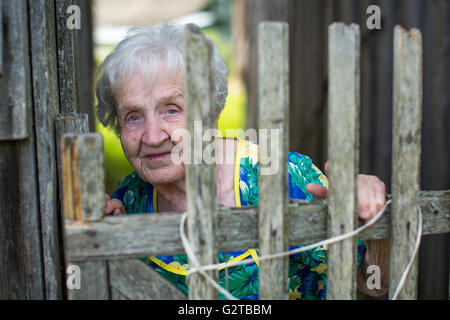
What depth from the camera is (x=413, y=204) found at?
1313 millimetres

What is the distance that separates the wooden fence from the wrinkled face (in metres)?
0.52

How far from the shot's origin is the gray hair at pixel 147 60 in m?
1.68

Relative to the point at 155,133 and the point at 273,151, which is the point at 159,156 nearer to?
the point at 155,133

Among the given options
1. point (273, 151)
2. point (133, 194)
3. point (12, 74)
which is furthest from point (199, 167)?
point (133, 194)

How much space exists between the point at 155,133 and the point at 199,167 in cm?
55

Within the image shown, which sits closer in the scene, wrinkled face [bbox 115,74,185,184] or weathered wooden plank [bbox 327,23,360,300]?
weathered wooden plank [bbox 327,23,360,300]

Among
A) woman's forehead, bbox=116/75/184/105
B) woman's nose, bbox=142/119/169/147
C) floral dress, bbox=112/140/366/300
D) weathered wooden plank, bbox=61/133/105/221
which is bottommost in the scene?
floral dress, bbox=112/140/366/300

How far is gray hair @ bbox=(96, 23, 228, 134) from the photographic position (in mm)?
1676

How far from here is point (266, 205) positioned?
122cm

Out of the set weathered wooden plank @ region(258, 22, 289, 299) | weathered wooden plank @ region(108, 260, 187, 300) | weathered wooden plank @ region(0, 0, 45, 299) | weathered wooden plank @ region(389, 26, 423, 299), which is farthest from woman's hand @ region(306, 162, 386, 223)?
weathered wooden plank @ region(0, 0, 45, 299)

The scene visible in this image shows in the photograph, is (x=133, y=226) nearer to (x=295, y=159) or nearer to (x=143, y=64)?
(x=143, y=64)

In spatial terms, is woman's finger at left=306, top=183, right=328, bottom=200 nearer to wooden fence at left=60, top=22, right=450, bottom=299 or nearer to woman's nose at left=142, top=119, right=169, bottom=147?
wooden fence at left=60, top=22, right=450, bottom=299
